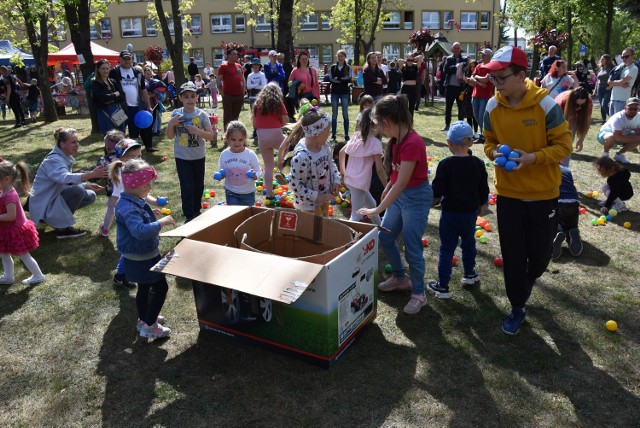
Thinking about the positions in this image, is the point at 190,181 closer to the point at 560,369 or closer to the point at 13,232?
the point at 13,232

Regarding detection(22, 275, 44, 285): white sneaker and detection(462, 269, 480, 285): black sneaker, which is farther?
detection(22, 275, 44, 285): white sneaker

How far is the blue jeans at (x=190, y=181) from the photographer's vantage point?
5727 mm

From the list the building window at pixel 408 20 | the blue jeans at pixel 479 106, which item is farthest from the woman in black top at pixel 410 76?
the building window at pixel 408 20

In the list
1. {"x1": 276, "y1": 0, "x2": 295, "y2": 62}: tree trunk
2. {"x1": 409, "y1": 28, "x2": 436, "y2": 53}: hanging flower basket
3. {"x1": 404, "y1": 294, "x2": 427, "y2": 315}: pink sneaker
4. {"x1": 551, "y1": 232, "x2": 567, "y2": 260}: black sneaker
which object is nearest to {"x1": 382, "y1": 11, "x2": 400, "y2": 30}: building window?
{"x1": 409, "y1": 28, "x2": 436, "y2": 53}: hanging flower basket

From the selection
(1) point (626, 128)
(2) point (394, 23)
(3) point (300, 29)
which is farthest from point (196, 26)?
(1) point (626, 128)

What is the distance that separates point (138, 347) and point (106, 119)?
678 centimetres

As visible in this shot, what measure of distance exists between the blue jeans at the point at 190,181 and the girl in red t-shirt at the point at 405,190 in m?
2.53

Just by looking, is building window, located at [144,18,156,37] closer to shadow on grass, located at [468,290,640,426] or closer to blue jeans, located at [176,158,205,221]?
blue jeans, located at [176,158,205,221]

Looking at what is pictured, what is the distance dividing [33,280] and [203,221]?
213 cm

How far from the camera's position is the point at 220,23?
50438 millimetres

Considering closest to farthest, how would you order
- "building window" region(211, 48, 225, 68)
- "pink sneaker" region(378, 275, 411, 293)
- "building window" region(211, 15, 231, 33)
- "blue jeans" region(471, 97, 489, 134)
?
A: "pink sneaker" region(378, 275, 411, 293), "blue jeans" region(471, 97, 489, 134), "building window" region(211, 15, 231, 33), "building window" region(211, 48, 225, 68)

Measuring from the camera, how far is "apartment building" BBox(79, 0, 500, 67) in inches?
1962

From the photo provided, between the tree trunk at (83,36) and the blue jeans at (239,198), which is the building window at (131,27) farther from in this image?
the blue jeans at (239,198)

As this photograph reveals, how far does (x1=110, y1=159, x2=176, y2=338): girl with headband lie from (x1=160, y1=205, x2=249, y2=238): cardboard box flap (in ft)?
0.38
